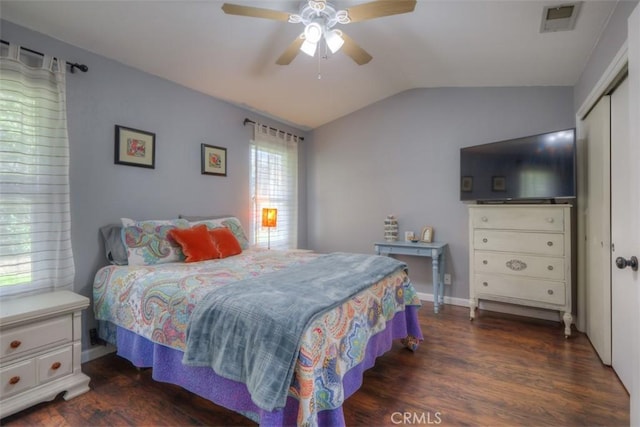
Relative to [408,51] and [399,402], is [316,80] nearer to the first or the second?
[408,51]

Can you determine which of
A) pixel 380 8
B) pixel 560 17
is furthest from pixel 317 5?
pixel 560 17

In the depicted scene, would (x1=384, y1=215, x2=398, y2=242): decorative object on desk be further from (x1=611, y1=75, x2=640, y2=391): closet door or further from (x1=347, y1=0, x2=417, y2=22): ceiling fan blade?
(x1=347, y1=0, x2=417, y2=22): ceiling fan blade

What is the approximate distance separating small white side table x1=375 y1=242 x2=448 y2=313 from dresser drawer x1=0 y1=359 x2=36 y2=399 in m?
3.16

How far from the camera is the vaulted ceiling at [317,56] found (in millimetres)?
2105

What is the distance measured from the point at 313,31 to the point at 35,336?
8.29 ft

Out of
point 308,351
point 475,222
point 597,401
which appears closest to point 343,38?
point 308,351

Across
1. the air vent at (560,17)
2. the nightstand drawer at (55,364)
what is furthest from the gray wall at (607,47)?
the nightstand drawer at (55,364)

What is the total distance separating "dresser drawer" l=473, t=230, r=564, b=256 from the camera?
2.82 m

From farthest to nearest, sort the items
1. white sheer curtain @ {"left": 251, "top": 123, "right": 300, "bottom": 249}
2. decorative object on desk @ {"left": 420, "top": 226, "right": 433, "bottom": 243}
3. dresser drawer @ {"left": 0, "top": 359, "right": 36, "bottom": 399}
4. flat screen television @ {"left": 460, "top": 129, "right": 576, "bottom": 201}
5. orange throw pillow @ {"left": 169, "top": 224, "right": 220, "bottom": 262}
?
white sheer curtain @ {"left": 251, "top": 123, "right": 300, "bottom": 249} < decorative object on desk @ {"left": 420, "top": 226, "right": 433, "bottom": 243} < flat screen television @ {"left": 460, "top": 129, "right": 576, "bottom": 201} < orange throw pillow @ {"left": 169, "top": 224, "right": 220, "bottom": 262} < dresser drawer @ {"left": 0, "top": 359, "right": 36, "bottom": 399}

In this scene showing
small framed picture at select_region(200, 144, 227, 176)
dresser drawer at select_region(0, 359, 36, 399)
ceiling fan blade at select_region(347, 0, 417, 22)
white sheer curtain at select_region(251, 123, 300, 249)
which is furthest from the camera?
white sheer curtain at select_region(251, 123, 300, 249)

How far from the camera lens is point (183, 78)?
9.86 feet

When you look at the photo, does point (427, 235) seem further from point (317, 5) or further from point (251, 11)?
point (251, 11)

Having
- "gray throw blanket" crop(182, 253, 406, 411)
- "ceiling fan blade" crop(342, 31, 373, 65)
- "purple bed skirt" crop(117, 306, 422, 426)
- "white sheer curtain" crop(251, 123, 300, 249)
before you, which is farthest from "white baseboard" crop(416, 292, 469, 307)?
"ceiling fan blade" crop(342, 31, 373, 65)

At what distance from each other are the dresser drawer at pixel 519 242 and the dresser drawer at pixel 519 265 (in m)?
0.06
